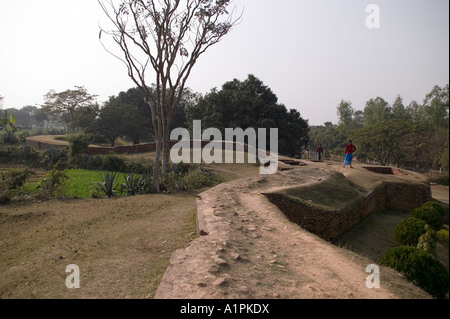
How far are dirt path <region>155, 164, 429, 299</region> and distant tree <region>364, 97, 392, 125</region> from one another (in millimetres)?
37364

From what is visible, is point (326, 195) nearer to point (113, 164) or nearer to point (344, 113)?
point (113, 164)

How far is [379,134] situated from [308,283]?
24.9 m

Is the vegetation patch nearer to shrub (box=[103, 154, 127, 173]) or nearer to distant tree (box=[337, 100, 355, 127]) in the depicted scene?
shrub (box=[103, 154, 127, 173])

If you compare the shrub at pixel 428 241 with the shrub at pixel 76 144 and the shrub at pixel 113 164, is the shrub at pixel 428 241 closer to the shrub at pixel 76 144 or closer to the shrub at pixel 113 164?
the shrub at pixel 113 164

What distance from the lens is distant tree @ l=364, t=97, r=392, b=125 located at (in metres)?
38.8

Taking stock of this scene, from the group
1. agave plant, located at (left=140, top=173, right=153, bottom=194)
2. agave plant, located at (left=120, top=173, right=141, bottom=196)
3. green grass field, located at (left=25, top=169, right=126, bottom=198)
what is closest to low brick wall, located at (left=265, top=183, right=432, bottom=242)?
agave plant, located at (left=140, top=173, right=153, bottom=194)

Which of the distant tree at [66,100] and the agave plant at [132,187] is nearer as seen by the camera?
the agave plant at [132,187]

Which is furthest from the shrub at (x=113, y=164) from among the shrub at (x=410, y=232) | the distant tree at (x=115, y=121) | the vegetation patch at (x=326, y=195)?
the distant tree at (x=115, y=121)

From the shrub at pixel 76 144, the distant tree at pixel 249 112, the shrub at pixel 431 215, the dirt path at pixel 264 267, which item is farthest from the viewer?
the distant tree at pixel 249 112

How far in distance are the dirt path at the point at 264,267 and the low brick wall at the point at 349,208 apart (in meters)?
1.42

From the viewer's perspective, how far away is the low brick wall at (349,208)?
→ 679 centimetres
